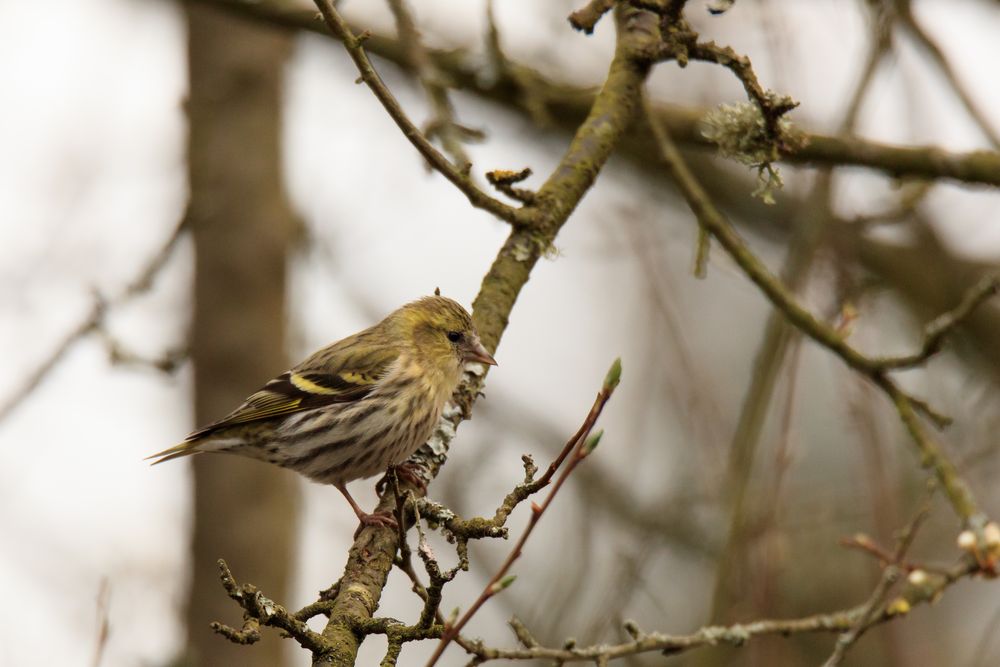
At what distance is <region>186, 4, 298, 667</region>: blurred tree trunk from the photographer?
6594 millimetres

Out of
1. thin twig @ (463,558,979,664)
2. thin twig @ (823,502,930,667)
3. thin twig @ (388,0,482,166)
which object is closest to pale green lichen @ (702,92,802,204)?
thin twig @ (388,0,482,166)

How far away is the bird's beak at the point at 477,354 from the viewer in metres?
4.13

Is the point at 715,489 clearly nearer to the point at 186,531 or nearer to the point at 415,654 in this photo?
the point at 186,531

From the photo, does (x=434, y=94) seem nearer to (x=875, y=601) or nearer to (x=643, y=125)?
(x=643, y=125)

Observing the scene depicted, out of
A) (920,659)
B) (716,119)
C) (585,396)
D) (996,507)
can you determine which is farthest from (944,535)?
(716,119)

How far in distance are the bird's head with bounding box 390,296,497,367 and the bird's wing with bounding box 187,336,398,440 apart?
0.59ft

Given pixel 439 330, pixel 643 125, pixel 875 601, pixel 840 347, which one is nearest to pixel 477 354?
pixel 439 330

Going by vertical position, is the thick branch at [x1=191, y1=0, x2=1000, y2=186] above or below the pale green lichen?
above

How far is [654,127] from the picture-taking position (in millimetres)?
4633

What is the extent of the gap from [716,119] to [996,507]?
13.1 feet

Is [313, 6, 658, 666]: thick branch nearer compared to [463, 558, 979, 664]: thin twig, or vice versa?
[463, 558, 979, 664]: thin twig

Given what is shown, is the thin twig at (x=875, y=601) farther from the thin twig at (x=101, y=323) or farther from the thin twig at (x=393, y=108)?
the thin twig at (x=101, y=323)

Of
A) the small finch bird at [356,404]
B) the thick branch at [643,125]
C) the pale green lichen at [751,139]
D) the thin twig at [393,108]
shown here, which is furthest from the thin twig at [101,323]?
the pale green lichen at [751,139]

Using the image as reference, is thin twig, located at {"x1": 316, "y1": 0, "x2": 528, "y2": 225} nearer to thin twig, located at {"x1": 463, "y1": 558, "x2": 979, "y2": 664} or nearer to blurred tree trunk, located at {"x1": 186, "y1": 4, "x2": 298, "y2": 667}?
thin twig, located at {"x1": 463, "y1": 558, "x2": 979, "y2": 664}
